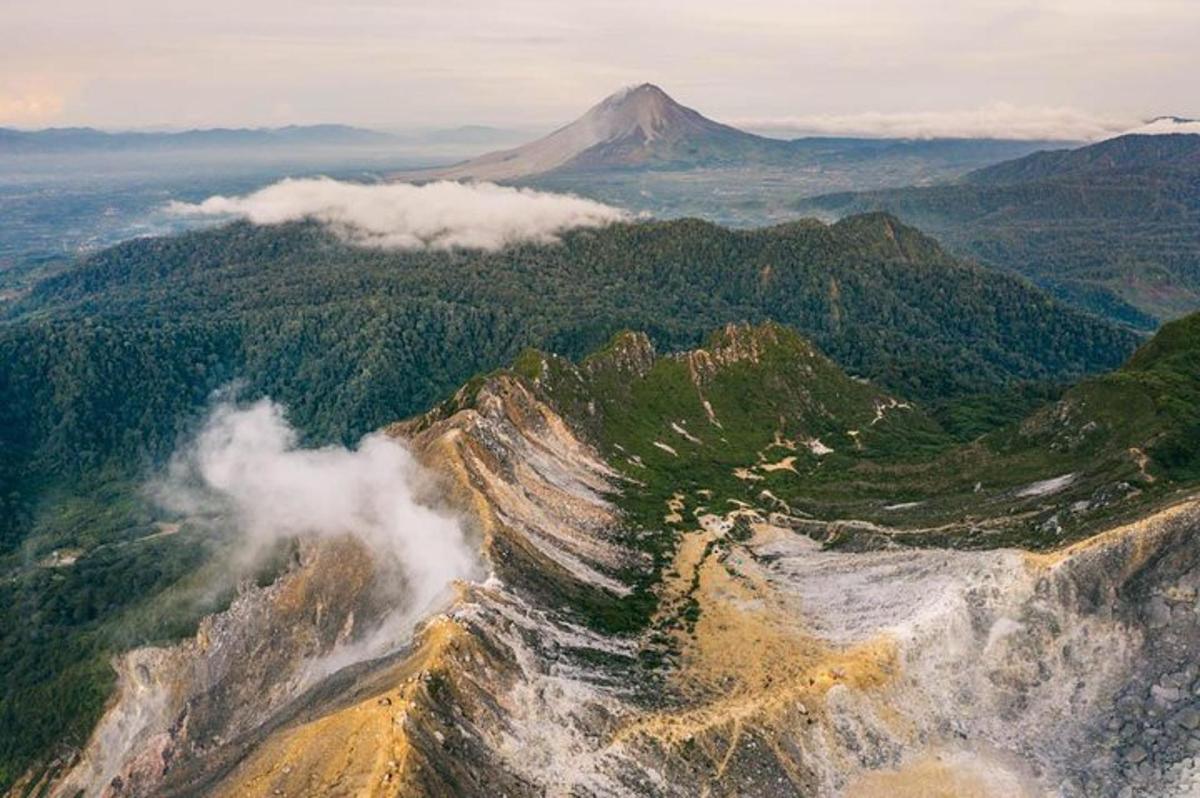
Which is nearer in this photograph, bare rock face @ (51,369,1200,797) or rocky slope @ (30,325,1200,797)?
bare rock face @ (51,369,1200,797)

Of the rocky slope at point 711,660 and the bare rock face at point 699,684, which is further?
the rocky slope at point 711,660

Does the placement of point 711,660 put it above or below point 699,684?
below

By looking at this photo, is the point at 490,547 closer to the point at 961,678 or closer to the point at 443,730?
the point at 443,730

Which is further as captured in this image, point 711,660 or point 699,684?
point 711,660

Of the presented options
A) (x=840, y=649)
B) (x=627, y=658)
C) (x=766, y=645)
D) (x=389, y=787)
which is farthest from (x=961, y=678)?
(x=389, y=787)
